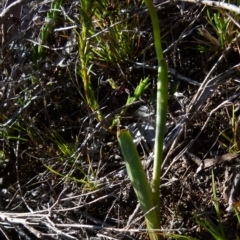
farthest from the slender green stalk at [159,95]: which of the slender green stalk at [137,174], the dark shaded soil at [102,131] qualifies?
the dark shaded soil at [102,131]

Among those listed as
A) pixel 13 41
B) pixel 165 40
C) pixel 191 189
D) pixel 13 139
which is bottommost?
pixel 191 189

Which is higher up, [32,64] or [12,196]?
[32,64]

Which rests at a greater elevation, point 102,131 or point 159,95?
point 159,95

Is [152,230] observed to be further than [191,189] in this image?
No

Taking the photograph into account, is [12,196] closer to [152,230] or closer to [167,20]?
[152,230]

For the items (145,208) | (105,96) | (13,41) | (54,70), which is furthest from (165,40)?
(145,208)

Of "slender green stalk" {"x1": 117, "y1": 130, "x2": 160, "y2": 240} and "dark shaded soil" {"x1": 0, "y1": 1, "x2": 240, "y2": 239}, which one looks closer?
"slender green stalk" {"x1": 117, "y1": 130, "x2": 160, "y2": 240}

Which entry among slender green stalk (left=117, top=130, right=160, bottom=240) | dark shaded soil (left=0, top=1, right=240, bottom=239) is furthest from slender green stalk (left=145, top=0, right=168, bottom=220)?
dark shaded soil (left=0, top=1, right=240, bottom=239)

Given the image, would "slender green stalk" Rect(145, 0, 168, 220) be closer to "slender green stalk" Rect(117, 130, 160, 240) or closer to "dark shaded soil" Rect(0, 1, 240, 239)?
"slender green stalk" Rect(117, 130, 160, 240)

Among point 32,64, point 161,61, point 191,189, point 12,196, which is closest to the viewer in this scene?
point 161,61

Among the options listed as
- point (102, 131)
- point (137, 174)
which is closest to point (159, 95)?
point (137, 174)

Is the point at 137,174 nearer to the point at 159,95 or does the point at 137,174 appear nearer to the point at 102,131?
the point at 159,95
